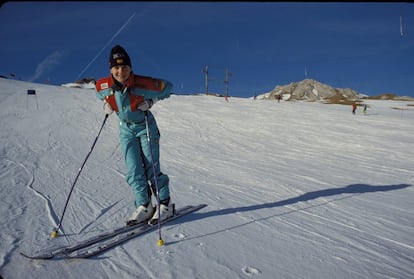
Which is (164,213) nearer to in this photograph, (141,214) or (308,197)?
(141,214)

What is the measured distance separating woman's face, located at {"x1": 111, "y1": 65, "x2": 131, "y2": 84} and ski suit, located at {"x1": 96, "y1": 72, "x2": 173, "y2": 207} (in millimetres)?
56

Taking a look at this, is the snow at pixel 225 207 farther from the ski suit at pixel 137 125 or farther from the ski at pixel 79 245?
the ski suit at pixel 137 125

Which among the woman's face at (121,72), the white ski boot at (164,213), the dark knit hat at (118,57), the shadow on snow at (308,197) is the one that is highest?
the dark knit hat at (118,57)

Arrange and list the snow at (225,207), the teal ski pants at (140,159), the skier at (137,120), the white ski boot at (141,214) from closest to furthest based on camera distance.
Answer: the snow at (225,207)
the white ski boot at (141,214)
the skier at (137,120)
the teal ski pants at (140,159)

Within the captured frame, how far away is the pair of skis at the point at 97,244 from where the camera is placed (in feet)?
9.04

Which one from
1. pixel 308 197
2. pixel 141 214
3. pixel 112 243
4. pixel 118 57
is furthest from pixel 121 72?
pixel 308 197

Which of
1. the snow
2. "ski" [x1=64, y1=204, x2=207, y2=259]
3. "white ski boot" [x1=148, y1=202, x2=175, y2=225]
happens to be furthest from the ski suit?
the snow

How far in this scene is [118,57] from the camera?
12.2ft

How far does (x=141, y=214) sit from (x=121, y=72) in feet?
5.88

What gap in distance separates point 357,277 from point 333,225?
1.30 meters

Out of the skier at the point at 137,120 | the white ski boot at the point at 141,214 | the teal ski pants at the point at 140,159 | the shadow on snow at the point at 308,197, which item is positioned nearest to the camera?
the white ski boot at the point at 141,214

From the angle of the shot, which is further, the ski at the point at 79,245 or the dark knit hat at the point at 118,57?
the dark knit hat at the point at 118,57

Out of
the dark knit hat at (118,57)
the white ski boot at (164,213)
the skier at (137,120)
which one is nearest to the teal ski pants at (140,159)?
the skier at (137,120)

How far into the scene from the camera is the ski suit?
383 centimetres
